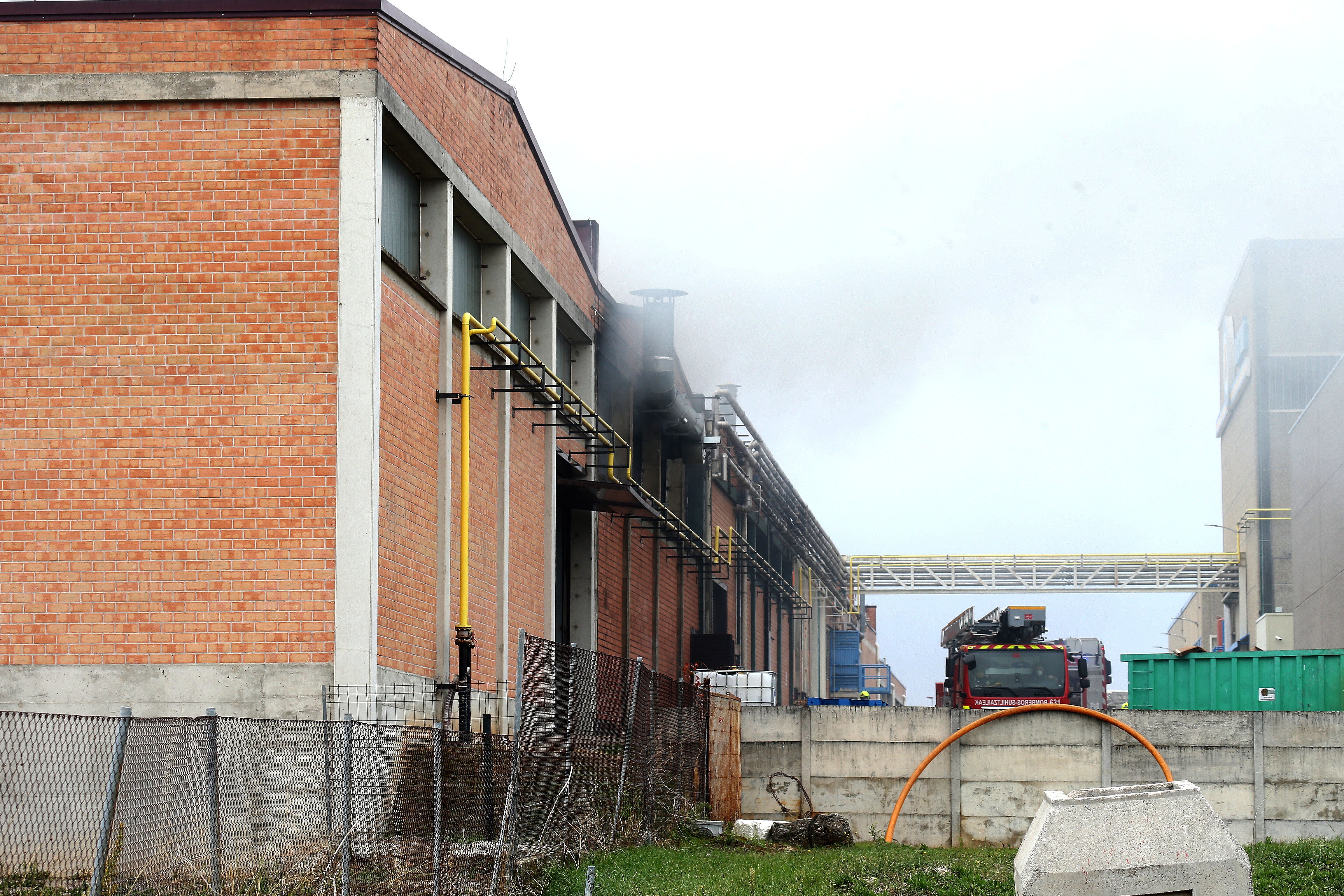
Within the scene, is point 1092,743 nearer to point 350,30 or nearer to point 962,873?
point 962,873

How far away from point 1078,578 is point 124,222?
199 feet

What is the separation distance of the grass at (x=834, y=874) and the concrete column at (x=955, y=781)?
4251mm

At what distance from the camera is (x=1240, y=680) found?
25359mm

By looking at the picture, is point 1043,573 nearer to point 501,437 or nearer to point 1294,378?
point 1294,378

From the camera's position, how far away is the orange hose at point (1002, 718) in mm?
20297

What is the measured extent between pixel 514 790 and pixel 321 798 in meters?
2.07

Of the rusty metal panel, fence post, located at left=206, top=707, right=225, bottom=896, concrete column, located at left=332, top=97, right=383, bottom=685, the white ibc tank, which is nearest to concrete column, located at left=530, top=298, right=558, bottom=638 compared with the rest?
the rusty metal panel

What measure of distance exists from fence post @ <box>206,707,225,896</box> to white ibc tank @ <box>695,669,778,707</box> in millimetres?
21215

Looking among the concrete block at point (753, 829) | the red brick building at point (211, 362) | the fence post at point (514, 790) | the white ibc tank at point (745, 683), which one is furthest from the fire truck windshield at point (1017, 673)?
the fence post at point (514, 790)

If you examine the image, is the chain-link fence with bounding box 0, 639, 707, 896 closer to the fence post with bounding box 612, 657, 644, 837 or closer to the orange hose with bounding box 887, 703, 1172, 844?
the fence post with bounding box 612, 657, 644, 837

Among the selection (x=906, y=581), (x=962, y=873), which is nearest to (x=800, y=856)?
(x=962, y=873)

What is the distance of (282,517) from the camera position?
14289 millimetres

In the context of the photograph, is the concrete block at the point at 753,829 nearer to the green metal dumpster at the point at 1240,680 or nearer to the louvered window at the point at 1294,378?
the green metal dumpster at the point at 1240,680

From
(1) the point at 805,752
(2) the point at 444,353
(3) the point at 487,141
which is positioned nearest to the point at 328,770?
(2) the point at 444,353
